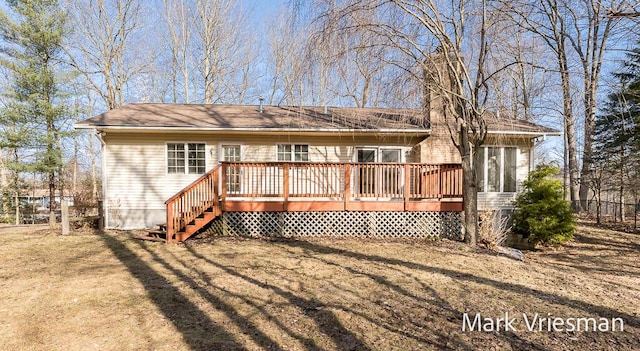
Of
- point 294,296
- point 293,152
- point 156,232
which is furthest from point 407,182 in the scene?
point 156,232

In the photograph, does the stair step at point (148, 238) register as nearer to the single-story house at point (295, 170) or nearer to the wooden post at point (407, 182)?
the single-story house at point (295, 170)

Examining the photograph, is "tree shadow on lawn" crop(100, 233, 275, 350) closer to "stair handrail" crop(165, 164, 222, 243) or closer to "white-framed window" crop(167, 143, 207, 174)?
"stair handrail" crop(165, 164, 222, 243)

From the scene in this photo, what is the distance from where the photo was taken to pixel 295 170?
366 inches

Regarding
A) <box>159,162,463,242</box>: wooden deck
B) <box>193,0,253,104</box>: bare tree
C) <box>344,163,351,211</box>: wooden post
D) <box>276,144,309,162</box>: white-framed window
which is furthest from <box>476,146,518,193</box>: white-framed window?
<box>193,0,253,104</box>: bare tree

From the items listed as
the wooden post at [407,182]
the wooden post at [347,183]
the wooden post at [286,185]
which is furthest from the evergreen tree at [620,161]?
the wooden post at [286,185]

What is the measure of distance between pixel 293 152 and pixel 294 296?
21.0ft

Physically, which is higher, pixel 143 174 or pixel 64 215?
pixel 143 174

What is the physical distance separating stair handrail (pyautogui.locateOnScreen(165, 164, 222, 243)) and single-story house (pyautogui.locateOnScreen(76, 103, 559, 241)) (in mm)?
25

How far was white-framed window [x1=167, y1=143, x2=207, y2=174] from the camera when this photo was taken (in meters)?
10.0

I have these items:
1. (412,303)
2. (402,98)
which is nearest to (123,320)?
(412,303)

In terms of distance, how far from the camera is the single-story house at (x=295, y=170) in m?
→ 8.27

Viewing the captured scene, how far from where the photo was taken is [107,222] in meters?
9.84

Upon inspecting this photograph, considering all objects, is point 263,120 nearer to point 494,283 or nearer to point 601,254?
point 494,283

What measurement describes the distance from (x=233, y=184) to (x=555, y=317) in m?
7.06
